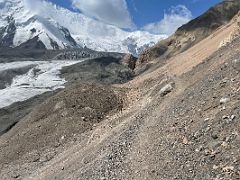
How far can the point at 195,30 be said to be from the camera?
96562 millimetres

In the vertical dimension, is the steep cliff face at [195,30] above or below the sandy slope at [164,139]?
above

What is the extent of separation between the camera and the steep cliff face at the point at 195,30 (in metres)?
91.3

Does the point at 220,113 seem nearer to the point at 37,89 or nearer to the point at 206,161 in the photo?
the point at 206,161

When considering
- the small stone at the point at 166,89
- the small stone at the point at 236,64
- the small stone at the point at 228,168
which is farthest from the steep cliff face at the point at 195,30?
the small stone at the point at 228,168

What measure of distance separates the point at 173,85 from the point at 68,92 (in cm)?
1055

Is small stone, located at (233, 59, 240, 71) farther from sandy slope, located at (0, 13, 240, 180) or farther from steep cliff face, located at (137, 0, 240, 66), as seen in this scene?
steep cliff face, located at (137, 0, 240, 66)

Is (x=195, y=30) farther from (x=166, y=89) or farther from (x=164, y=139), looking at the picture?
(x=164, y=139)

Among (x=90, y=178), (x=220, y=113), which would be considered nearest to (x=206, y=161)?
(x=220, y=113)

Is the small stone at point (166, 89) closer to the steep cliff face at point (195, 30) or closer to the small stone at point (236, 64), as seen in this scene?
the small stone at point (236, 64)

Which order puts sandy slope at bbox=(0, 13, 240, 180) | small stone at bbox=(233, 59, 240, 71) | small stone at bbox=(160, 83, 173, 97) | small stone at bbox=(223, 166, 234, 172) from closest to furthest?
small stone at bbox=(223, 166, 234, 172) → sandy slope at bbox=(0, 13, 240, 180) → small stone at bbox=(233, 59, 240, 71) → small stone at bbox=(160, 83, 173, 97)

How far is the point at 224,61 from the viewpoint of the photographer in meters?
24.9

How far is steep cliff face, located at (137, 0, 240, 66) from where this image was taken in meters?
91.3

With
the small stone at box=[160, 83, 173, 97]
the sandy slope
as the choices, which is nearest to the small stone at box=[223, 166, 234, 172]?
the sandy slope

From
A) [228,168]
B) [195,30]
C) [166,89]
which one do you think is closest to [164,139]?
[228,168]
